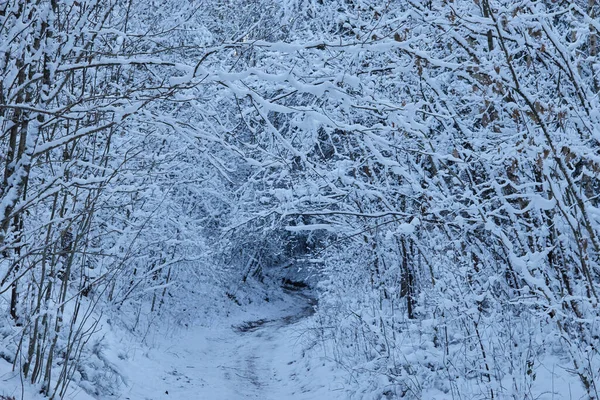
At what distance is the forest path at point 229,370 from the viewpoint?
7.46m

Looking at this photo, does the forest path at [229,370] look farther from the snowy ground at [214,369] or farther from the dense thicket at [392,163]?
the dense thicket at [392,163]

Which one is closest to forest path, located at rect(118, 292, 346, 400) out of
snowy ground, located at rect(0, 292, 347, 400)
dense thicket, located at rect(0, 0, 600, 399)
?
snowy ground, located at rect(0, 292, 347, 400)

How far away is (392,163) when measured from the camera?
4.77 metres

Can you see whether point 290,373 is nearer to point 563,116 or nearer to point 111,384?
point 111,384

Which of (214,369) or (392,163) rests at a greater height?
(392,163)

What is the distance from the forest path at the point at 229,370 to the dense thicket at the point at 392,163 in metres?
0.82

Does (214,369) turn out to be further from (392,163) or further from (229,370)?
(392,163)

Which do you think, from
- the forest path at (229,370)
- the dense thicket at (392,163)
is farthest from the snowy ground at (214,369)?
the dense thicket at (392,163)

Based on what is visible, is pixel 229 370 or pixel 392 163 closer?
pixel 392 163

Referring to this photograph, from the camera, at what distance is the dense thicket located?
3703 millimetres

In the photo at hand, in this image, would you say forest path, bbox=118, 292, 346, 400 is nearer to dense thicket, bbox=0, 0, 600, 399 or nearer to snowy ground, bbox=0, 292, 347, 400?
snowy ground, bbox=0, 292, 347, 400

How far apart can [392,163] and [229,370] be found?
615cm

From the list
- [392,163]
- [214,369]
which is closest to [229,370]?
[214,369]

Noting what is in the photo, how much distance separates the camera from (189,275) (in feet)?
53.1
